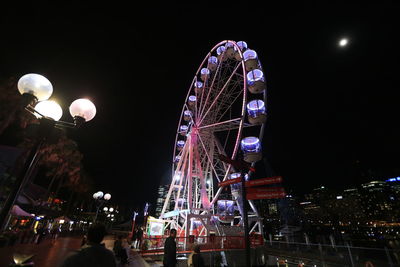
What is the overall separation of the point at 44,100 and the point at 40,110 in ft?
0.76

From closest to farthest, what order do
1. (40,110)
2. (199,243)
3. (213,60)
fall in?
(40,110) → (199,243) → (213,60)

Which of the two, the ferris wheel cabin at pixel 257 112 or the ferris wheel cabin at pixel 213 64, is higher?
the ferris wheel cabin at pixel 213 64

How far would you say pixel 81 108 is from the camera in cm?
462

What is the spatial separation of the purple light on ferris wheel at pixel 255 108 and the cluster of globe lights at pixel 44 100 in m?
13.7

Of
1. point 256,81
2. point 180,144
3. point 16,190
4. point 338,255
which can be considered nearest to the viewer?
point 16,190

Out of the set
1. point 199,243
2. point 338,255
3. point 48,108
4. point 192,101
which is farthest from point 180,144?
point 48,108

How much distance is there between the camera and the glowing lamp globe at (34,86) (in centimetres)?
412

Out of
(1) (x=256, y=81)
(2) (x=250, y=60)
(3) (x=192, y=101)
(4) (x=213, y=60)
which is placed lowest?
(1) (x=256, y=81)

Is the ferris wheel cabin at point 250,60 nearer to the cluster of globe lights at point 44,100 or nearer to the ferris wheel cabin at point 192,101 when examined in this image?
the ferris wheel cabin at point 192,101

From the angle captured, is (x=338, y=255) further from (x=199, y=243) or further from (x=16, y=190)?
(x=16, y=190)

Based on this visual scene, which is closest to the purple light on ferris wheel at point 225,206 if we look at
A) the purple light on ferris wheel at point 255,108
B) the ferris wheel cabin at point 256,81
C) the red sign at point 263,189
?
the purple light on ferris wheel at point 255,108

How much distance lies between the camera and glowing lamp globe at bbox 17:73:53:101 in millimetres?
4117

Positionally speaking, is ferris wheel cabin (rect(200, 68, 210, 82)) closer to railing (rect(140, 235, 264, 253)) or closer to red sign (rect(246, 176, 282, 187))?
railing (rect(140, 235, 264, 253))

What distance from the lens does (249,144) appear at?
16516 millimetres
